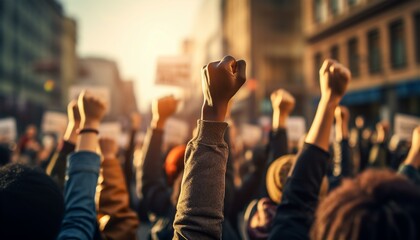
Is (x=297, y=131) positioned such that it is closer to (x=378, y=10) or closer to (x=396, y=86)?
(x=396, y=86)

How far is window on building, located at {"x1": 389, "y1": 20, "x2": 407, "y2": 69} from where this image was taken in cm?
2113

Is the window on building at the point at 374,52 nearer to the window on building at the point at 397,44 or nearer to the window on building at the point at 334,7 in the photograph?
the window on building at the point at 397,44

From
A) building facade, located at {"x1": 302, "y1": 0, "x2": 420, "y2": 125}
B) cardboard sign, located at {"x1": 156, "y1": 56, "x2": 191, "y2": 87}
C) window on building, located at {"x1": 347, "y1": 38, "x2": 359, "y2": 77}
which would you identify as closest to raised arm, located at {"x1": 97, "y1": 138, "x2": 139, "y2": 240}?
cardboard sign, located at {"x1": 156, "y1": 56, "x2": 191, "y2": 87}

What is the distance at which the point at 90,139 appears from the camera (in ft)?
6.70

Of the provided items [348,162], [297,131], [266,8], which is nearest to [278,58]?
[266,8]

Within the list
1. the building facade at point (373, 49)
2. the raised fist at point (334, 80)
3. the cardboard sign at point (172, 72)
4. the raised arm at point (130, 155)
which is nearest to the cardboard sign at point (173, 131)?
the cardboard sign at point (172, 72)

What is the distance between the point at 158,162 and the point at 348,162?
1425 millimetres

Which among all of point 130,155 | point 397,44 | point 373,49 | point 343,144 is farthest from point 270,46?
point 343,144

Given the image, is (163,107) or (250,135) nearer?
(163,107)

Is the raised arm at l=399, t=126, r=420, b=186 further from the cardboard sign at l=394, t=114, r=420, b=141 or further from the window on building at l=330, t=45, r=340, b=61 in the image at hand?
the window on building at l=330, t=45, r=340, b=61

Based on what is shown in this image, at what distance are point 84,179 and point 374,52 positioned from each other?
23.9m

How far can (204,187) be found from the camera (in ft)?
4.62

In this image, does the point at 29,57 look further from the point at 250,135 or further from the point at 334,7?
the point at 250,135

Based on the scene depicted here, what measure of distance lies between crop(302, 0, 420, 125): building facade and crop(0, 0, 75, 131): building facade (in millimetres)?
27459
